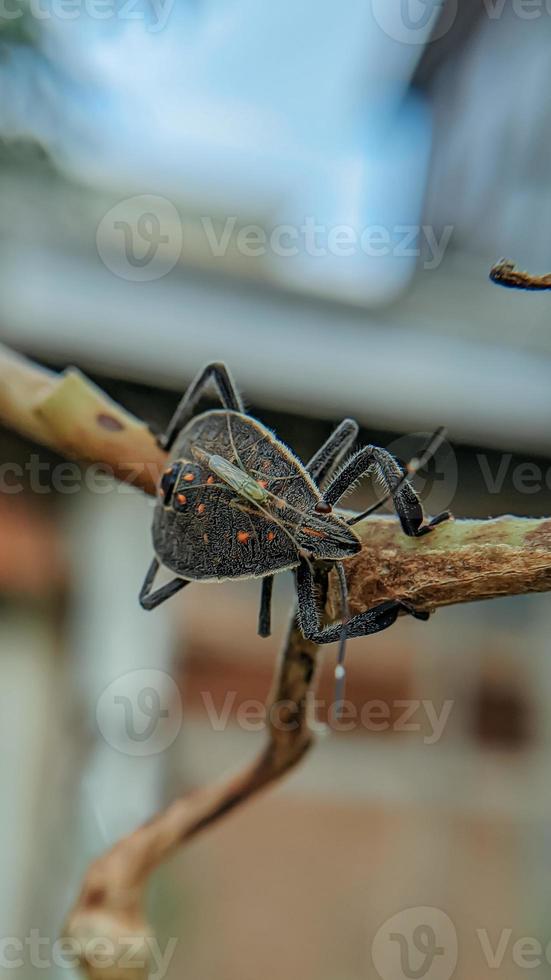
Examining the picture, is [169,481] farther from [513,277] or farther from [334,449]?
[513,277]

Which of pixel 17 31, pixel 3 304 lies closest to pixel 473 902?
pixel 3 304

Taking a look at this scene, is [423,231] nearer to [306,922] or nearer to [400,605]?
[400,605]

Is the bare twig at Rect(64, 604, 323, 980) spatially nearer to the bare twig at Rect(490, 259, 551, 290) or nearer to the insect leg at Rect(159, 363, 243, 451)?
the insect leg at Rect(159, 363, 243, 451)

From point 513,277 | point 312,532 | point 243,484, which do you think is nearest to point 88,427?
point 243,484

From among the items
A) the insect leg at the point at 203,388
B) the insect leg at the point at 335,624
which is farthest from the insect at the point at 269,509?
the insect leg at the point at 203,388

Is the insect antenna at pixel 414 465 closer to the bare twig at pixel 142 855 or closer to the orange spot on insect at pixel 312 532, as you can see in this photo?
the orange spot on insect at pixel 312 532

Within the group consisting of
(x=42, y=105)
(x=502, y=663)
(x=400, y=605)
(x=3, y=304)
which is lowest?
(x=400, y=605)

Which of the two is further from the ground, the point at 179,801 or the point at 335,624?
the point at 335,624
